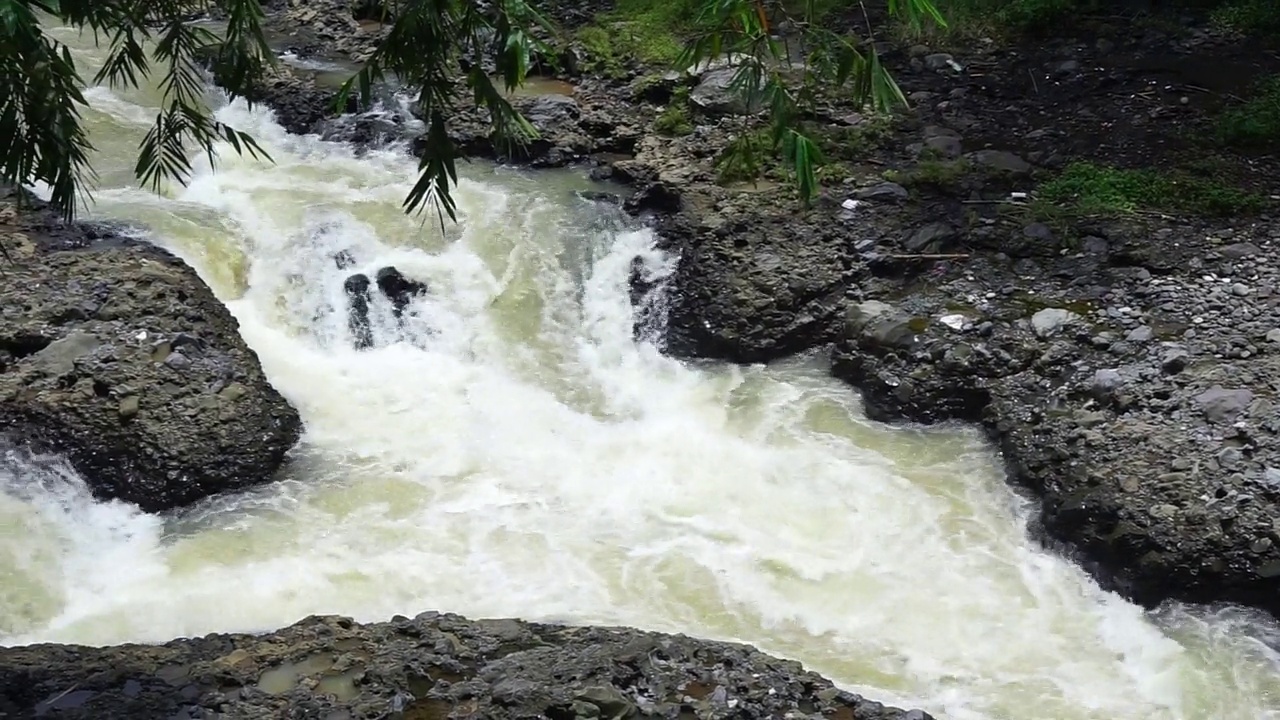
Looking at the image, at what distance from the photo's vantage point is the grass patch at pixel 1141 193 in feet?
25.6

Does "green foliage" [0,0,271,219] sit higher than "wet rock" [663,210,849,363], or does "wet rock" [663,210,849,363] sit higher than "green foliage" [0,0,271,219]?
"green foliage" [0,0,271,219]

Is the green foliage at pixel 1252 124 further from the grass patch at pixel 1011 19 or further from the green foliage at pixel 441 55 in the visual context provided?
the green foliage at pixel 441 55

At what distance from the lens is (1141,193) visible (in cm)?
802

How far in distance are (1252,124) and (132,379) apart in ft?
23.4

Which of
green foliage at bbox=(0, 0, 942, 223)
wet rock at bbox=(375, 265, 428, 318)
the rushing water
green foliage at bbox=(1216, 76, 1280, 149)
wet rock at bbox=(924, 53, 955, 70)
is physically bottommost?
the rushing water

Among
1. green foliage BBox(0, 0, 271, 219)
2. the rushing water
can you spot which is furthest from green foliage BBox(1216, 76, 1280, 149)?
green foliage BBox(0, 0, 271, 219)

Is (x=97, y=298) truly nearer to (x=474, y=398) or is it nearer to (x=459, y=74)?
(x=474, y=398)

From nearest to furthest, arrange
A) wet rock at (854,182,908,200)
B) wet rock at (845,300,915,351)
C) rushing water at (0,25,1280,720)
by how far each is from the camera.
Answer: rushing water at (0,25,1280,720) → wet rock at (845,300,915,351) → wet rock at (854,182,908,200)

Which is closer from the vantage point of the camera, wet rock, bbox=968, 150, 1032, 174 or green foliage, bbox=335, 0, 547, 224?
green foliage, bbox=335, 0, 547, 224

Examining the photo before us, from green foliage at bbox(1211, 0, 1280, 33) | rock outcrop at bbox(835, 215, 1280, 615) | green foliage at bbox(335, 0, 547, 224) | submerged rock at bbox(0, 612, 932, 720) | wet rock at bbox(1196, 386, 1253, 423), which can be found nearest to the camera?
green foliage at bbox(335, 0, 547, 224)

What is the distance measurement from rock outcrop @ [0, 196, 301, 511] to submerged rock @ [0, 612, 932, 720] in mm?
1677

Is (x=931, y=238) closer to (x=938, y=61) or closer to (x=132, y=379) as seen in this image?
(x=938, y=61)

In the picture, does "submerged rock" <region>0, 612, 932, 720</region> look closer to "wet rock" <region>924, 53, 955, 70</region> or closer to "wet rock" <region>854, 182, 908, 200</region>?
"wet rock" <region>854, 182, 908, 200</region>

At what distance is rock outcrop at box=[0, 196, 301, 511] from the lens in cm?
656
